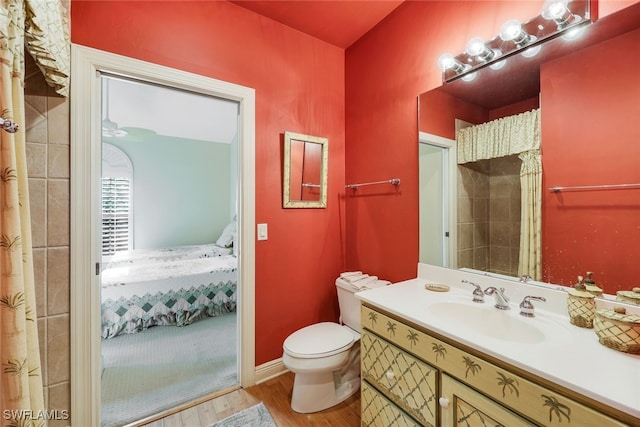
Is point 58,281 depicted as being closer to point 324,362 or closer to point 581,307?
point 324,362

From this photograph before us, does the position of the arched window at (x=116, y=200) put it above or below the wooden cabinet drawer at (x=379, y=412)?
above

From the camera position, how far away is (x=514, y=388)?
786 mm

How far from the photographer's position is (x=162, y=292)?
105 inches

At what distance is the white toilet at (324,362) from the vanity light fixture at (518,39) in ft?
5.01

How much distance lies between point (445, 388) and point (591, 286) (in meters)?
0.71

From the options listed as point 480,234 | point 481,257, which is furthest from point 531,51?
point 481,257

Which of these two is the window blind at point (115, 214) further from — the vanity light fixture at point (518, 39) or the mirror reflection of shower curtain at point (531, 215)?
the mirror reflection of shower curtain at point (531, 215)

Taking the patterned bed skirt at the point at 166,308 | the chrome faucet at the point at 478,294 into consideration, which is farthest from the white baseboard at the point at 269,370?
the chrome faucet at the point at 478,294

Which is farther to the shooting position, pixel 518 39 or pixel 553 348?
pixel 518 39

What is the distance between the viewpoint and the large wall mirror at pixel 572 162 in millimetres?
999

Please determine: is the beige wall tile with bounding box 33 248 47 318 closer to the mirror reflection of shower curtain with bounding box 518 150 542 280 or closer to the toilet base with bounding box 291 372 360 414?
the toilet base with bounding box 291 372 360 414

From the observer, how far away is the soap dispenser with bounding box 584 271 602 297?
101 cm

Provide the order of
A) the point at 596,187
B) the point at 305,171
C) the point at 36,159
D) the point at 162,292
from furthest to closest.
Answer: the point at 162,292 → the point at 305,171 → the point at 36,159 → the point at 596,187

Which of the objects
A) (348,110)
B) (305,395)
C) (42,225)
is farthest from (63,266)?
(348,110)
